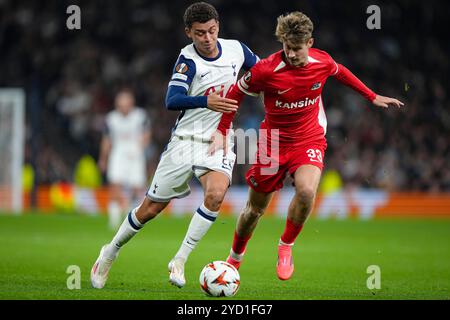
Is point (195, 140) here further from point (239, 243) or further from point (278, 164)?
point (239, 243)

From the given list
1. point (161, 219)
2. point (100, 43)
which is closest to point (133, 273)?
point (161, 219)

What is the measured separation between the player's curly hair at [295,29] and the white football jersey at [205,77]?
0.60m

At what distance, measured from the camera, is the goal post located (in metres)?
18.7

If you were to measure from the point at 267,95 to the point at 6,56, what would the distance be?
15.4m

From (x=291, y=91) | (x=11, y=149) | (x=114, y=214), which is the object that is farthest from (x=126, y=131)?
(x=291, y=91)

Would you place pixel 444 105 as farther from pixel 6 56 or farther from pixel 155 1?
pixel 6 56

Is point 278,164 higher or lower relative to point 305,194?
higher

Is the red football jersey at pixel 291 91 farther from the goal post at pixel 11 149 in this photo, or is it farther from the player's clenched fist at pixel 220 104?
the goal post at pixel 11 149

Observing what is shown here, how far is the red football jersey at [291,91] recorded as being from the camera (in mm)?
7469

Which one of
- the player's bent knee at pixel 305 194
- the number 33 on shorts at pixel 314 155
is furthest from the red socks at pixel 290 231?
the number 33 on shorts at pixel 314 155

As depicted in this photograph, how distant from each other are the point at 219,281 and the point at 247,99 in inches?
528

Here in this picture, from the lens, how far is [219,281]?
6.88 meters

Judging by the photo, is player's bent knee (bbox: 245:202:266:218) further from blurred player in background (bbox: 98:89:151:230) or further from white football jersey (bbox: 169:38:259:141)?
blurred player in background (bbox: 98:89:151:230)
